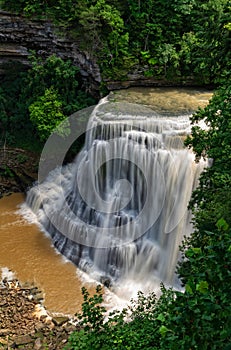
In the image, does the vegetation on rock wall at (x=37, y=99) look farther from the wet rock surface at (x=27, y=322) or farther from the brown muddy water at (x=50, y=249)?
the wet rock surface at (x=27, y=322)

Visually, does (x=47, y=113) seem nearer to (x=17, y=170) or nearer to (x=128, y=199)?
(x=17, y=170)

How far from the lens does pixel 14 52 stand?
15.1 metres

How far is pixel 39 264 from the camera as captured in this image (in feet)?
37.0

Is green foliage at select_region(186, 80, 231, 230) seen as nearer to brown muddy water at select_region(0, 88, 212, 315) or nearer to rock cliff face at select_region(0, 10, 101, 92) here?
brown muddy water at select_region(0, 88, 212, 315)

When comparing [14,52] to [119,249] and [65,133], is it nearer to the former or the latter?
[65,133]

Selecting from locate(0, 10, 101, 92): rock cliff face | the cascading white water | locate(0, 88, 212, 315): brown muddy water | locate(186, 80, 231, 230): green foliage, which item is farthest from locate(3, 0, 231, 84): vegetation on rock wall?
locate(186, 80, 231, 230): green foliage

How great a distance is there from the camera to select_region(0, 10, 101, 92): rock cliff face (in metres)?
14.3

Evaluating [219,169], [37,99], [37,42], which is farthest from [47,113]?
[219,169]

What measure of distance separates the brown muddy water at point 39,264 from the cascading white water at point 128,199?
39 cm

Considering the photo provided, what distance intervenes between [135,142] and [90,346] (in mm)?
5988

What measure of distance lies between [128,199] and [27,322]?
4161mm

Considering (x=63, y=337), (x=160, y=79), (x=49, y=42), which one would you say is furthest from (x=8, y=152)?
(x=63, y=337)

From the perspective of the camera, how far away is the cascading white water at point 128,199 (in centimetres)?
1055

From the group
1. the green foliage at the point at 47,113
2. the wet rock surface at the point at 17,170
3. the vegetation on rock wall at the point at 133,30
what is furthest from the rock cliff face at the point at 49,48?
the wet rock surface at the point at 17,170
